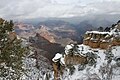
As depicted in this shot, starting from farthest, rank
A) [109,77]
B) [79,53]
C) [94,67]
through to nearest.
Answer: [79,53] < [94,67] < [109,77]

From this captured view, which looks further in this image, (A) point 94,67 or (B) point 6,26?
(A) point 94,67

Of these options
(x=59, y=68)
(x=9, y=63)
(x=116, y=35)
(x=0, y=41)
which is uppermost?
(x=0, y=41)

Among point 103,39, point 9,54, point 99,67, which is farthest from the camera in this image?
point 103,39

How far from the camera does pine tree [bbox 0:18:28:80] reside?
839 inches

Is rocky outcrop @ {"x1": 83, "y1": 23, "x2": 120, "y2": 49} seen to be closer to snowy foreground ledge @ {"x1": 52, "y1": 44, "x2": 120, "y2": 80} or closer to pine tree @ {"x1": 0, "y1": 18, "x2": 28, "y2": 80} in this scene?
snowy foreground ledge @ {"x1": 52, "y1": 44, "x2": 120, "y2": 80}

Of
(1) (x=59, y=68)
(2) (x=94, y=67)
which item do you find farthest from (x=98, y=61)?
(1) (x=59, y=68)

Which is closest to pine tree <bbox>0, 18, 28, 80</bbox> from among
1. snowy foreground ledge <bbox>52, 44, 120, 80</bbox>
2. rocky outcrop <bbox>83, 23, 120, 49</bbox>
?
snowy foreground ledge <bbox>52, 44, 120, 80</bbox>

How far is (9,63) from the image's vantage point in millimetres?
21641

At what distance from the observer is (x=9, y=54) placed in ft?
70.6

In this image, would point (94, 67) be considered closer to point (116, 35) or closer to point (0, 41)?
point (116, 35)

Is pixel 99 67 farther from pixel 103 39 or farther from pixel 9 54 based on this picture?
pixel 9 54

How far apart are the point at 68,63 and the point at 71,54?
199 cm

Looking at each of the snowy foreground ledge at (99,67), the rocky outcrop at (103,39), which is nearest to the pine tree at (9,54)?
the snowy foreground ledge at (99,67)

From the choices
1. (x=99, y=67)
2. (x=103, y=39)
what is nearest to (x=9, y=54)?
(x=99, y=67)
